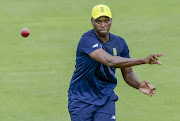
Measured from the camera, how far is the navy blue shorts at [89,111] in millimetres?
8359

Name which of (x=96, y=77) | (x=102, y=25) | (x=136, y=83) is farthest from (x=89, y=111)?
(x=102, y=25)

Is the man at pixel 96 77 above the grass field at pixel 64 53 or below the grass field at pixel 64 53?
above

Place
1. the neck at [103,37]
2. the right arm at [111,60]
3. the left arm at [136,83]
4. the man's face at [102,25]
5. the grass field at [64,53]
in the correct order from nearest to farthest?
the right arm at [111,60]
the man's face at [102,25]
the neck at [103,37]
the left arm at [136,83]
the grass field at [64,53]

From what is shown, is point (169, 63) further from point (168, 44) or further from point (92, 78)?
point (92, 78)

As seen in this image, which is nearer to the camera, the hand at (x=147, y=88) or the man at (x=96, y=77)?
the man at (x=96, y=77)

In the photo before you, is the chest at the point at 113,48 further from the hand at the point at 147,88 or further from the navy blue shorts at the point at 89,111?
the navy blue shorts at the point at 89,111

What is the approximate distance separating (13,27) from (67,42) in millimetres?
1833

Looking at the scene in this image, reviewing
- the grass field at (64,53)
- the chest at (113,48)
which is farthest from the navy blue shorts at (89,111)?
the grass field at (64,53)

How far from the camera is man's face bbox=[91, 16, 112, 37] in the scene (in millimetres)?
8180

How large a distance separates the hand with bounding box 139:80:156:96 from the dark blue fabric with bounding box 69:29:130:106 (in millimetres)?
454

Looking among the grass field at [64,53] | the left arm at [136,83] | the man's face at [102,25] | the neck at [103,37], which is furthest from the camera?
the grass field at [64,53]

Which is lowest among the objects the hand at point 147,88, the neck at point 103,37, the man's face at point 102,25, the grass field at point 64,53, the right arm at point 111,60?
the grass field at point 64,53

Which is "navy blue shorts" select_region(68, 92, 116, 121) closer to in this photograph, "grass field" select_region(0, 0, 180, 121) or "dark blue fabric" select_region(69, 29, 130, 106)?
"dark blue fabric" select_region(69, 29, 130, 106)

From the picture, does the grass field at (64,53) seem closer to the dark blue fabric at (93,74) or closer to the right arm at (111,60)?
the dark blue fabric at (93,74)
